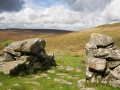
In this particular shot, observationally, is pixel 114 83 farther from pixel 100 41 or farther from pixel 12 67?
pixel 12 67

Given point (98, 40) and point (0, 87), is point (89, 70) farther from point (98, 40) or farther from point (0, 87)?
Result: point (0, 87)

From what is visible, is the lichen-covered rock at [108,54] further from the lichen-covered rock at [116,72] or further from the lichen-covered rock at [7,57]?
the lichen-covered rock at [7,57]

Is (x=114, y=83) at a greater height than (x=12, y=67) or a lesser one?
lesser

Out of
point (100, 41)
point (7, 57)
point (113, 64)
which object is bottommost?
point (7, 57)

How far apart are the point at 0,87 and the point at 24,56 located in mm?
9936

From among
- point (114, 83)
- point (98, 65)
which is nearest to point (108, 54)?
point (98, 65)

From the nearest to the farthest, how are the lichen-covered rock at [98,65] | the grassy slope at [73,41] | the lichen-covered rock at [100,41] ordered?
the lichen-covered rock at [98,65] → the lichen-covered rock at [100,41] → the grassy slope at [73,41]

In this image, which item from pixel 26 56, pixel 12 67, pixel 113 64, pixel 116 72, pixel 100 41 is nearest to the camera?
pixel 116 72

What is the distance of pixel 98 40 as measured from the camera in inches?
1046

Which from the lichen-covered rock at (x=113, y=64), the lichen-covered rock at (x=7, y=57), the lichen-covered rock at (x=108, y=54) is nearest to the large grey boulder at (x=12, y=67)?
the lichen-covered rock at (x=7, y=57)

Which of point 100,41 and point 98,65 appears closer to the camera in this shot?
point 98,65

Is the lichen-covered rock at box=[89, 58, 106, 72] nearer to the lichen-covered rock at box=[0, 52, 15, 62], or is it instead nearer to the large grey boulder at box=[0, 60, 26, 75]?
the large grey boulder at box=[0, 60, 26, 75]

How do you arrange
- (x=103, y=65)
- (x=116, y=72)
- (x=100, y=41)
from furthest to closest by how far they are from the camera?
(x=100, y=41) → (x=103, y=65) → (x=116, y=72)

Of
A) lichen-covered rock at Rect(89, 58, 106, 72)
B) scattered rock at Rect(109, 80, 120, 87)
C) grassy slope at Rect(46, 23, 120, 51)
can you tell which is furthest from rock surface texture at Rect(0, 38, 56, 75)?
grassy slope at Rect(46, 23, 120, 51)
